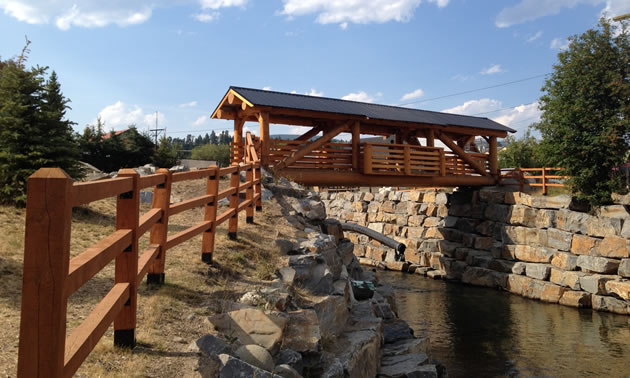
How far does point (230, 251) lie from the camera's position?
7.09 metres

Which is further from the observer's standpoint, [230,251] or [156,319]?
[230,251]

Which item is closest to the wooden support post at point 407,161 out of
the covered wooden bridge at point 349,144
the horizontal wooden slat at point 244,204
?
the covered wooden bridge at point 349,144

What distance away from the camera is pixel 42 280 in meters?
2.22

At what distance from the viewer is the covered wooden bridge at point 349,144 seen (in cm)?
1446

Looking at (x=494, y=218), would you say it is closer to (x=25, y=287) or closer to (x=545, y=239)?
(x=545, y=239)

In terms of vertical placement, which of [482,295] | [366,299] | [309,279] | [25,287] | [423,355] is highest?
[25,287]

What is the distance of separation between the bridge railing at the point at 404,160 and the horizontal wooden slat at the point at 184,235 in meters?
10.0

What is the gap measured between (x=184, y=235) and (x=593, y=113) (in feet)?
51.1

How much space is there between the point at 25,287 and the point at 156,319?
2241 millimetres

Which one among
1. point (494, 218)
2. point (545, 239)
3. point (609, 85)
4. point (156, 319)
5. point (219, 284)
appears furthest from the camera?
point (494, 218)

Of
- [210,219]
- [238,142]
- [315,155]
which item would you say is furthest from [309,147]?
[210,219]

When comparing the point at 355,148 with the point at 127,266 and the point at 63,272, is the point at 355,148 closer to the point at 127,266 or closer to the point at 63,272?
the point at 127,266

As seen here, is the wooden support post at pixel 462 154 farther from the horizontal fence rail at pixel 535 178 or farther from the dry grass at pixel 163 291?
the dry grass at pixel 163 291

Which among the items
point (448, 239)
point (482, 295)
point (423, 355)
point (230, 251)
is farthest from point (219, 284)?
point (448, 239)
